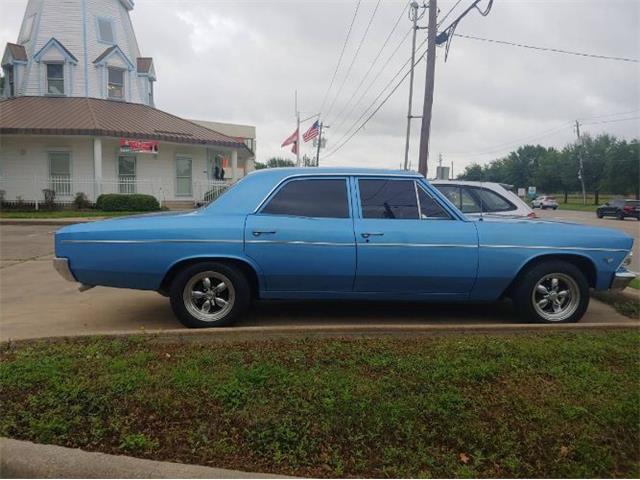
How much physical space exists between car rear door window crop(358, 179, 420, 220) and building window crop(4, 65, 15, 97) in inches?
1131

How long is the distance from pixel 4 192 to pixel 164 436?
2404 cm

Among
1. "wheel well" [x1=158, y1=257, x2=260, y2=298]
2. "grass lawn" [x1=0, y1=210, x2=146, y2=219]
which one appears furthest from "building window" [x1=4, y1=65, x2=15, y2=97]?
"wheel well" [x1=158, y1=257, x2=260, y2=298]

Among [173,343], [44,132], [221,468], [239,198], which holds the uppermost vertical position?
[44,132]

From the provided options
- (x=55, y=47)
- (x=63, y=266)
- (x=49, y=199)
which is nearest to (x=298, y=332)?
(x=63, y=266)

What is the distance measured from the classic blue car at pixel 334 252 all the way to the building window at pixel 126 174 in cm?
2068

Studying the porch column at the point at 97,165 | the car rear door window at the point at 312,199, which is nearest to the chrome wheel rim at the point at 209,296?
the car rear door window at the point at 312,199

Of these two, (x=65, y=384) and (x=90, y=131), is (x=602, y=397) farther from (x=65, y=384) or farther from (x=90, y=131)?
(x=90, y=131)

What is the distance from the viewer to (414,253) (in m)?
4.86

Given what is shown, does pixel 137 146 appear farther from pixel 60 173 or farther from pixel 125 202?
pixel 60 173

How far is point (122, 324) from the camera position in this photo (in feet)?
17.3

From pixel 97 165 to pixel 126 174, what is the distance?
5.56 ft

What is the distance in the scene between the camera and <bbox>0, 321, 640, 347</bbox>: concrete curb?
14.5ft

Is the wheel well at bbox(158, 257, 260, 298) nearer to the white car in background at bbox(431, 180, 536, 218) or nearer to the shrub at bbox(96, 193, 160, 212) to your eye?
the white car in background at bbox(431, 180, 536, 218)

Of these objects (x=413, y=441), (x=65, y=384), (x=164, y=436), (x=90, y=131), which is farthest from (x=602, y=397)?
(x=90, y=131)
